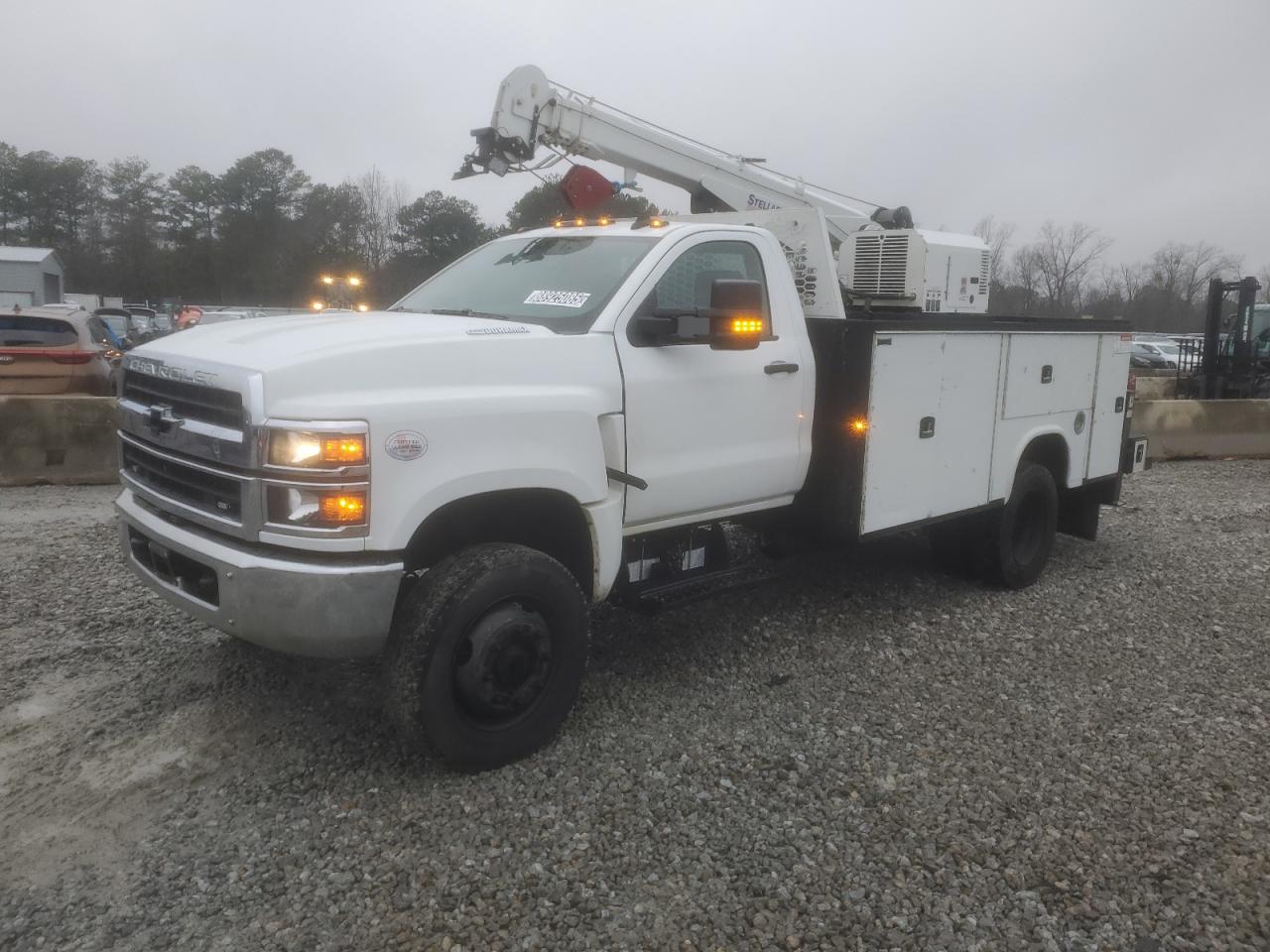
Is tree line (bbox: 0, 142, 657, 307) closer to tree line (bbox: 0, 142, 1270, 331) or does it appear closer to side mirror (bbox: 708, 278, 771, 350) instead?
tree line (bbox: 0, 142, 1270, 331)

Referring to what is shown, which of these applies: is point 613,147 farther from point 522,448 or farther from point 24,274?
point 24,274

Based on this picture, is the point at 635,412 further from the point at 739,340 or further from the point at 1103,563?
the point at 1103,563

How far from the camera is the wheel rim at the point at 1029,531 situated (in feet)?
20.4

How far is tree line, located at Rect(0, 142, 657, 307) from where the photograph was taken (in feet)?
169

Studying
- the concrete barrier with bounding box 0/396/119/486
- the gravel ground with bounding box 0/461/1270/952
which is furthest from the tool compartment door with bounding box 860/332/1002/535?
the concrete barrier with bounding box 0/396/119/486

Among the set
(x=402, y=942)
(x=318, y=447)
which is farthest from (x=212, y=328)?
(x=402, y=942)

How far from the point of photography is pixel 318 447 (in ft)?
9.97

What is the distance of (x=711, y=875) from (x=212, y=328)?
2952mm

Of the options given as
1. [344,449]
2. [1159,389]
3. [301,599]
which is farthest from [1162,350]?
[301,599]

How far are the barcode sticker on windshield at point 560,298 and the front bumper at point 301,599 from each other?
4.73ft

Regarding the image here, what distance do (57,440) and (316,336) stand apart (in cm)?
653

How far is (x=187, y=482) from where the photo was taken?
135 inches

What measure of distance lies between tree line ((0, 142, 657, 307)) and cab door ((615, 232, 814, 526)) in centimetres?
3997

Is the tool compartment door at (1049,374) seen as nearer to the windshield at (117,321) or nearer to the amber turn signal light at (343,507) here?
the amber turn signal light at (343,507)
